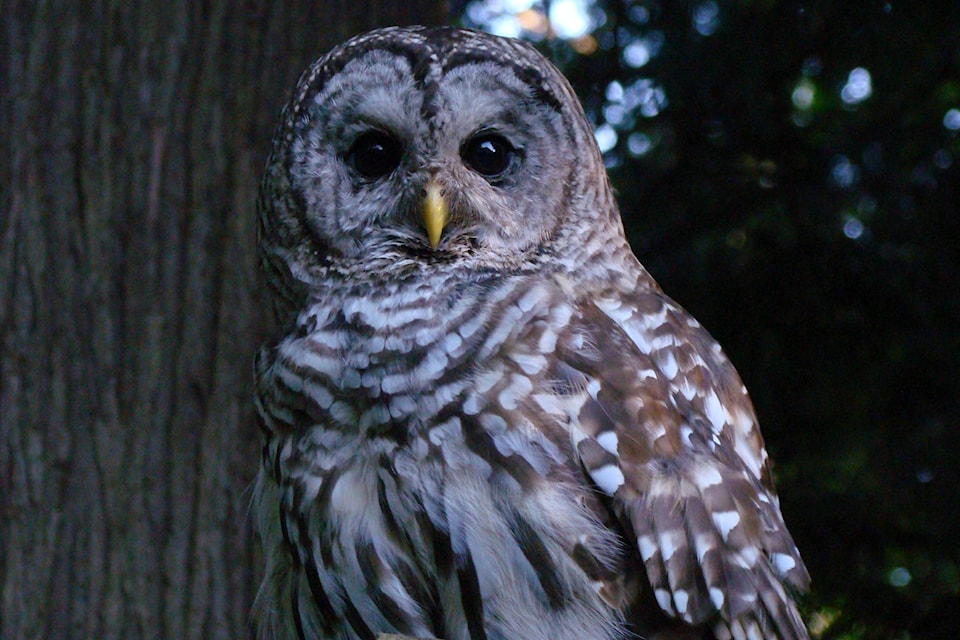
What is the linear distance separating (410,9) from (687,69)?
3.52 feet

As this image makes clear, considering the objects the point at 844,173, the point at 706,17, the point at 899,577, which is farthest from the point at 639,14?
the point at 899,577

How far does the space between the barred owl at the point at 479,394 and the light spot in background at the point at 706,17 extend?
1.67 m

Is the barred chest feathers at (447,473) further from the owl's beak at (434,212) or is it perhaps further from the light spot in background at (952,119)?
the light spot in background at (952,119)

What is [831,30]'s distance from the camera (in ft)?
12.7

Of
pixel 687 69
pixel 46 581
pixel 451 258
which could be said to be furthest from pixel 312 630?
pixel 687 69

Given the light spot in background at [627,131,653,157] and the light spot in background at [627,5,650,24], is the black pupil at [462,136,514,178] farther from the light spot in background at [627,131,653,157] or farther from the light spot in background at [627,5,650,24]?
the light spot in background at [627,5,650,24]

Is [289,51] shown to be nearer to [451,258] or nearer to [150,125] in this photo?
[150,125]

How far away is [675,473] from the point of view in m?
2.23

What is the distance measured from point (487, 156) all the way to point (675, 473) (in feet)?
2.87

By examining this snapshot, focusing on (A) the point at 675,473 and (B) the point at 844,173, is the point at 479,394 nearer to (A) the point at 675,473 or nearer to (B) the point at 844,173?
(A) the point at 675,473

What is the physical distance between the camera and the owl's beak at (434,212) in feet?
7.58

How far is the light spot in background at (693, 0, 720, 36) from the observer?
159 inches

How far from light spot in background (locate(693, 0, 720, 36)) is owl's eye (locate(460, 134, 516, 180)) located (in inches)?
73.1

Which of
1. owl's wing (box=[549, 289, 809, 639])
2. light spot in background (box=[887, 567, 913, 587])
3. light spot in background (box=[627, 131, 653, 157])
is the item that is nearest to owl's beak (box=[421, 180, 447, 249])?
owl's wing (box=[549, 289, 809, 639])
